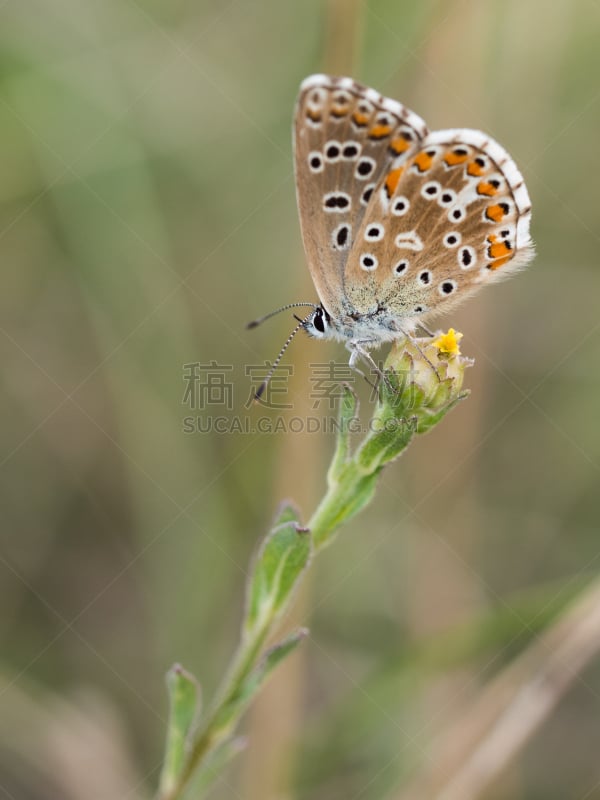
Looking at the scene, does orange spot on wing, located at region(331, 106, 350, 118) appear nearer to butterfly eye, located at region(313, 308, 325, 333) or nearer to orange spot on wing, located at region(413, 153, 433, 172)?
orange spot on wing, located at region(413, 153, 433, 172)

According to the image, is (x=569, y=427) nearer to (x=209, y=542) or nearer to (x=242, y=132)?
(x=209, y=542)

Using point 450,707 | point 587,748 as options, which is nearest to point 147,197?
point 450,707

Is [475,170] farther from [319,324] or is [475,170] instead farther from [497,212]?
[319,324]

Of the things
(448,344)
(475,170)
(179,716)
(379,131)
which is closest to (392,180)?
(379,131)

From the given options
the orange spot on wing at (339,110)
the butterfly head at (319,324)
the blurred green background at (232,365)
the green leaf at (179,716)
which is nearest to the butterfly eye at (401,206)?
the orange spot on wing at (339,110)

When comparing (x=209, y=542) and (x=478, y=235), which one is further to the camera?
(x=209, y=542)
